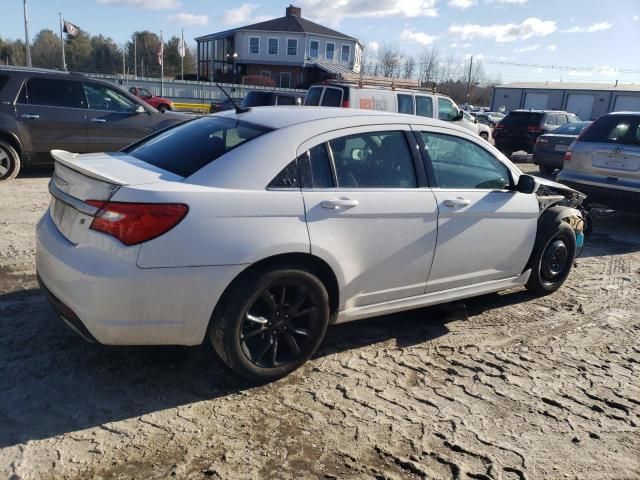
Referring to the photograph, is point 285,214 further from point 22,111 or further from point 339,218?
point 22,111

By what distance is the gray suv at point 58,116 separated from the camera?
885 centimetres

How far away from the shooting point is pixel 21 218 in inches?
265

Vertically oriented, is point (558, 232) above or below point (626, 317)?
above

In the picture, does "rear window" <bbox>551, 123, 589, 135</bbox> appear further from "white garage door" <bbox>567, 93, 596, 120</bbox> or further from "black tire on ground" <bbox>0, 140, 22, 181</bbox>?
"white garage door" <bbox>567, 93, 596, 120</bbox>

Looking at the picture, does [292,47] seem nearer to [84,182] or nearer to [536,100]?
[536,100]

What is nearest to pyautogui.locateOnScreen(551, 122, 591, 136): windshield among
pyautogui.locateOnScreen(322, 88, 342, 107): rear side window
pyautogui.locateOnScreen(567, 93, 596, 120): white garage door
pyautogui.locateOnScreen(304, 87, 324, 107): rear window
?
pyautogui.locateOnScreen(322, 88, 342, 107): rear side window

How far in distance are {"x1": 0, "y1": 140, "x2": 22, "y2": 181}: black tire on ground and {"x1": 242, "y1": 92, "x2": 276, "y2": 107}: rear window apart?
656 cm

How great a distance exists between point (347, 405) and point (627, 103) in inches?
2658

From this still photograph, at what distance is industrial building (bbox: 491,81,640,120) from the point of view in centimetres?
6019

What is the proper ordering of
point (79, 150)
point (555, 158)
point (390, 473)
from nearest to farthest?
point (390, 473), point (79, 150), point (555, 158)

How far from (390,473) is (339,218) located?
1477 millimetres

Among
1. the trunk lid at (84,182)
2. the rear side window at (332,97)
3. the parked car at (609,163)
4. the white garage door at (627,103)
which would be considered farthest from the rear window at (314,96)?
the white garage door at (627,103)

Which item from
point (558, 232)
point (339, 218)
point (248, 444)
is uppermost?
point (339, 218)

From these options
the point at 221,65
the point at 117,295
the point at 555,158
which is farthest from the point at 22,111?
the point at 221,65
